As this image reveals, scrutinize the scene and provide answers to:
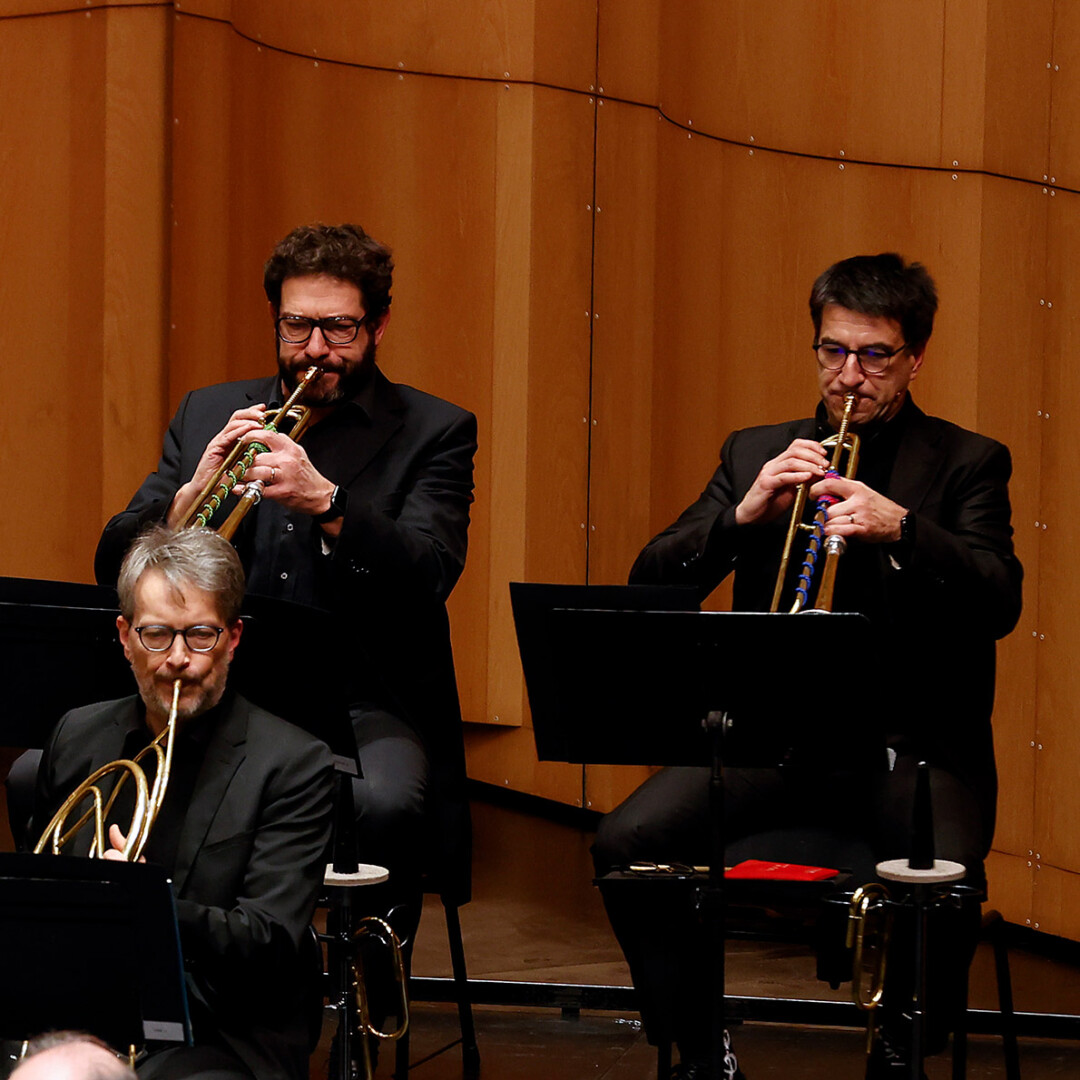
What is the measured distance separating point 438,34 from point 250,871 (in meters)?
3.66

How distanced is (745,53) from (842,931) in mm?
3007

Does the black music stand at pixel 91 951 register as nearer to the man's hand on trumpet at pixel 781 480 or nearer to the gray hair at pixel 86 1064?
the gray hair at pixel 86 1064

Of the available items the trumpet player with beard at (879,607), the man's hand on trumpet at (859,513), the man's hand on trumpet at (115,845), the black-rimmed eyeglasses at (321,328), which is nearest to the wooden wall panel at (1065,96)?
the trumpet player with beard at (879,607)

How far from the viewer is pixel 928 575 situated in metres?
3.32

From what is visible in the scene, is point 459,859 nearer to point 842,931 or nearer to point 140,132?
point 842,931

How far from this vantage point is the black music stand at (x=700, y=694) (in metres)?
2.88

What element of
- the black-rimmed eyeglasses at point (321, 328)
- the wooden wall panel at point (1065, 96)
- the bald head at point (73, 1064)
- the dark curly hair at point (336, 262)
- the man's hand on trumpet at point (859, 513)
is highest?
the wooden wall panel at point (1065, 96)

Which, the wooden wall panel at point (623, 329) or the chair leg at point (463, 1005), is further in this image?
the wooden wall panel at point (623, 329)

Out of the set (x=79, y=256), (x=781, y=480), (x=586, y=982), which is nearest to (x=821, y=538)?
(x=781, y=480)

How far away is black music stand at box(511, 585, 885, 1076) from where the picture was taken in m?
2.88

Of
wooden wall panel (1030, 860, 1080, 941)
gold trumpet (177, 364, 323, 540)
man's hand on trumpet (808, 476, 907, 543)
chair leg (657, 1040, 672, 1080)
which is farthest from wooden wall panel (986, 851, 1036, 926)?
gold trumpet (177, 364, 323, 540)

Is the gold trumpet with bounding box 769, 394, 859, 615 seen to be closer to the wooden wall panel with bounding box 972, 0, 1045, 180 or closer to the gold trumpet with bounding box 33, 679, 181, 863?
the gold trumpet with bounding box 33, 679, 181, 863

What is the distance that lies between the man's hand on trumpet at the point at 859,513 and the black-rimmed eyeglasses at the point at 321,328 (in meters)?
1.00

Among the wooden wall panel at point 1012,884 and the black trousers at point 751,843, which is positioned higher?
the black trousers at point 751,843
